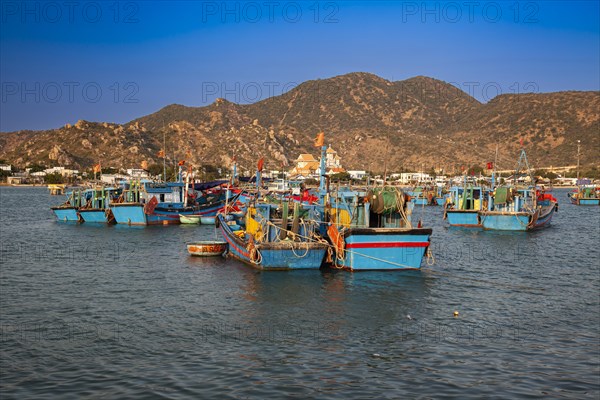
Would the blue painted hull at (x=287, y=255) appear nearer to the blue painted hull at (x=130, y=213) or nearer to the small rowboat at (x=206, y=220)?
the blue painted hull at (x=130, y=213)

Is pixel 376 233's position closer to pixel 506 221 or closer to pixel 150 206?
pixel 506 221

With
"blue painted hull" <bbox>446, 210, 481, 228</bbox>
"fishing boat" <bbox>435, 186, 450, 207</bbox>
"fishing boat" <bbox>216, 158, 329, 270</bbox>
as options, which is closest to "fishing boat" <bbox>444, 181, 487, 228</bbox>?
"blue painted hull" <bbox>446, 210, 481, 228</bbox>

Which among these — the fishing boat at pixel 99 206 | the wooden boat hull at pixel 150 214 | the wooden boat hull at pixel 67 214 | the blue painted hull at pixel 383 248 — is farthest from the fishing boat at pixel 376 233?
the wooden boat hull at pixel 67 214

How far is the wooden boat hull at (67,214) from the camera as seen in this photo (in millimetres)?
60750

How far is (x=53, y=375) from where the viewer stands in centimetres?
1492

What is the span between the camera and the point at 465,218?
55.8m

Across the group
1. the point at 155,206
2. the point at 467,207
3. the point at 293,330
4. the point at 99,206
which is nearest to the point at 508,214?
the point at 467,207

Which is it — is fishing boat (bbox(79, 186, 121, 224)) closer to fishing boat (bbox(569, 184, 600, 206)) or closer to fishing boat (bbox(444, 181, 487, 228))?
fishing boat (bbox(444, 181, 487, 228))

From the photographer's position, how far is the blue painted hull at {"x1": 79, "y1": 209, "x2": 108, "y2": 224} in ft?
188

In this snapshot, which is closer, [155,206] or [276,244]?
[276,244]

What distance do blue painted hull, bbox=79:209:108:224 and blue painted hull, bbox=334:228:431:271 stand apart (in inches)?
1408

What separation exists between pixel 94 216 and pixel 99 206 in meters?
3.60

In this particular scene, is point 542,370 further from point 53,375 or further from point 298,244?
point 298,244

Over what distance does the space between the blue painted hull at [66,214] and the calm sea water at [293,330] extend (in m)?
28.1
